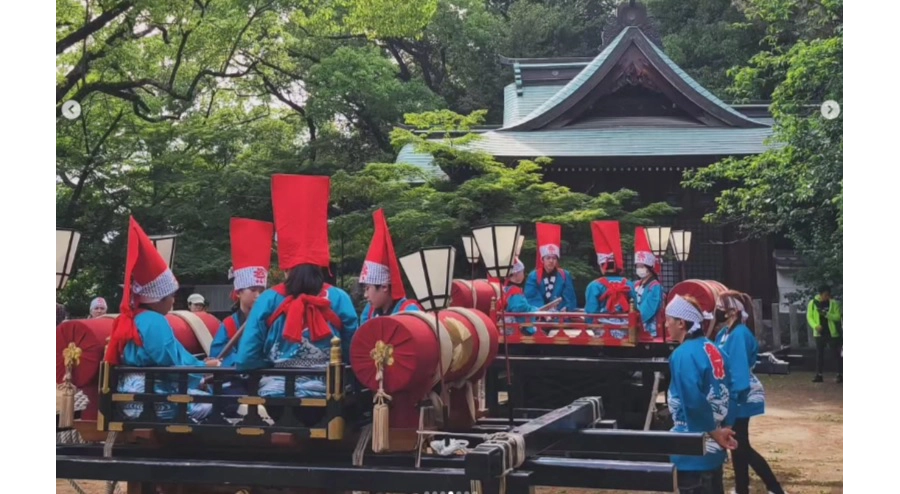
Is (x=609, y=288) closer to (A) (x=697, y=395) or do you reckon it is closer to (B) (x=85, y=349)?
(A) (x=697, y=395)

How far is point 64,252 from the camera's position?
3.50 meters

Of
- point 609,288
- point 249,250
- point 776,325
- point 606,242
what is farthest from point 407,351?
point 776,325

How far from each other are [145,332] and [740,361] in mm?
2428

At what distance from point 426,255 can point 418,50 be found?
5.44 m

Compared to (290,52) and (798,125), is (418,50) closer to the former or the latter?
(290,52)

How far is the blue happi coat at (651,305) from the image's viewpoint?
544cm

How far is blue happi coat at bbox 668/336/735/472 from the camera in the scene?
297cm

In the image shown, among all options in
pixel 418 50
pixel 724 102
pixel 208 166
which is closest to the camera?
pixel 208 166

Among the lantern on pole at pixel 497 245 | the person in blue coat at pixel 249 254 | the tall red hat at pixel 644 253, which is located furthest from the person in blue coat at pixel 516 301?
the person in blue coat at pixel 249 254

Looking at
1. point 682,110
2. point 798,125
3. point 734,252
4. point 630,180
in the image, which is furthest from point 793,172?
point 682,110

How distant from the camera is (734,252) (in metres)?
8.53

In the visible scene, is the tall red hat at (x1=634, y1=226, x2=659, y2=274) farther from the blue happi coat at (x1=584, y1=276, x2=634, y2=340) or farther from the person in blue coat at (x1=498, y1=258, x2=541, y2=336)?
the person in blue coat at (x1=498, y1=258, x2=541, y2=336)

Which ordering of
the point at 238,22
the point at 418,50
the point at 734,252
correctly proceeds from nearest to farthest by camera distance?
the point at 238,22 → the point at 418,50 → the point at 734,252

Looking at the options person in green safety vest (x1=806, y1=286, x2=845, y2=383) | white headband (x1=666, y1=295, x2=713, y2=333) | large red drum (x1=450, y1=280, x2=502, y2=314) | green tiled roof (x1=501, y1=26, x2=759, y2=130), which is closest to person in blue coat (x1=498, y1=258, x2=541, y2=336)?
large red drum (x1=450, y1=280, x2=502, y2=314)
